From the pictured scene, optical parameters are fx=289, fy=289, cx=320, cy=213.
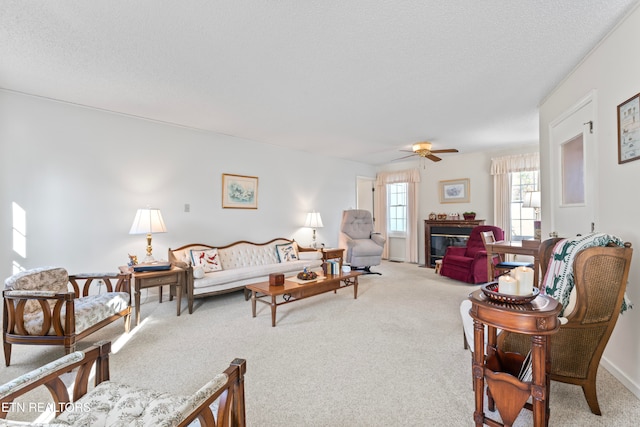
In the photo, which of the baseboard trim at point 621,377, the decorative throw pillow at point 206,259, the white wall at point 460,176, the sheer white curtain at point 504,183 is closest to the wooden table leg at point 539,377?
the baseboard trim at point 621,377

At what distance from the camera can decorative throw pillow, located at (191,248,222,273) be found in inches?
156

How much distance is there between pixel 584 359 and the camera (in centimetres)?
165

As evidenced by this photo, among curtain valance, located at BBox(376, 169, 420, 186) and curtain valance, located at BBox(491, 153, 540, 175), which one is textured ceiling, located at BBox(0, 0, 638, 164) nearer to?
curtain valance, located at BBox(491, 153, 540, 175)

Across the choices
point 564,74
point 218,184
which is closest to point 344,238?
point 218,184

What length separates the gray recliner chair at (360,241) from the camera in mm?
5707

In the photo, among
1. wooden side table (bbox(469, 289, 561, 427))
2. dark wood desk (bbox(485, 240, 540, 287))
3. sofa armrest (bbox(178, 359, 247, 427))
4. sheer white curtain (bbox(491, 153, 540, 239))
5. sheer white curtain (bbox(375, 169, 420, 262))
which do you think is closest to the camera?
sofa armrest (bbox(178, 359, 247, 427))

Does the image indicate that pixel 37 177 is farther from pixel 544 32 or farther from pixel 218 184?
pixel 544 32

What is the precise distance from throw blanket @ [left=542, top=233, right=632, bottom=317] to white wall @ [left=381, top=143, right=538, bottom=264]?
4.59m

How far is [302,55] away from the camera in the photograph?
2.41 meters

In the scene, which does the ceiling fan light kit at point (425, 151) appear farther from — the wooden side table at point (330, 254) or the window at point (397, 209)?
the wooden side table at point (330, 254)

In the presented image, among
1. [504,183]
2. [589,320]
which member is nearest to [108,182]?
[589,320]

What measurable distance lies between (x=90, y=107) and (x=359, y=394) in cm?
428

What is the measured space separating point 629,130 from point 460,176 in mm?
4466

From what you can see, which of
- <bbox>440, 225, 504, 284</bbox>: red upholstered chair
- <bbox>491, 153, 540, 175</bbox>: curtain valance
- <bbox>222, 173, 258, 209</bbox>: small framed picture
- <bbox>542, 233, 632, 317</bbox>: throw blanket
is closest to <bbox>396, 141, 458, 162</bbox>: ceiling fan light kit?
<bbox>491, 153, 540, 175</bbox>: curtain valance
